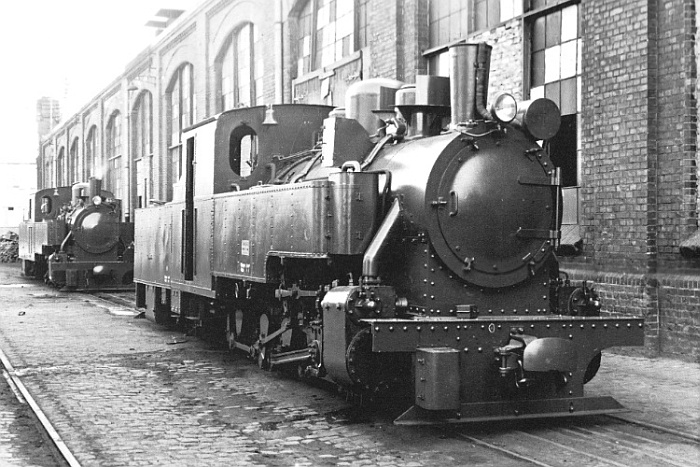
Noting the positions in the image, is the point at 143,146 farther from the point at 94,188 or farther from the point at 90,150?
the point at 90,150

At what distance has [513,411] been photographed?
20.0 ft

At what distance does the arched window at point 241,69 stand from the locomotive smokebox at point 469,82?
14.4 metres

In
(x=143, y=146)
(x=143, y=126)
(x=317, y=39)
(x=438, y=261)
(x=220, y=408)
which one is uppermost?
(x=317, y=39)

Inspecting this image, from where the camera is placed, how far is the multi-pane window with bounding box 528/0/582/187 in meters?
10.8

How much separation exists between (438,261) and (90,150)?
34.2 metres

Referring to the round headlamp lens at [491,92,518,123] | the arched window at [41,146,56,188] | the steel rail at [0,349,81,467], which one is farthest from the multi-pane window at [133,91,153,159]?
the round headlamp lens at [491,92,518,123]

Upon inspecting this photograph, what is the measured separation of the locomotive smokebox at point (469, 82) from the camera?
21.7ft

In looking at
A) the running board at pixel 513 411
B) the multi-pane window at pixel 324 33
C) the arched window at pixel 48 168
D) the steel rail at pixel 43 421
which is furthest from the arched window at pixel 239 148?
the arched window at pixel 48 168

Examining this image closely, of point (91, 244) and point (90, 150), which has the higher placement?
point (90, 150)

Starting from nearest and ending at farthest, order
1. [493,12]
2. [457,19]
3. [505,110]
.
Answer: [505,110] < [493,12] < [457,19]

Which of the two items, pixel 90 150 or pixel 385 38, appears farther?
pixel 90 150

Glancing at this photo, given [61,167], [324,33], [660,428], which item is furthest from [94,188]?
[61,167]

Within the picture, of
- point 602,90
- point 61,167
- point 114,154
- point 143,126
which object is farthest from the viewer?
point 61,167

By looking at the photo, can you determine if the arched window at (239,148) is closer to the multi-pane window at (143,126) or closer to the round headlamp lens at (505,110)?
the round headlamp lens at (505,110)
